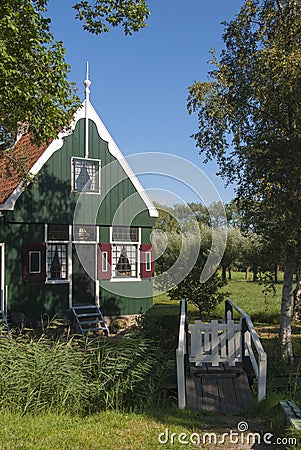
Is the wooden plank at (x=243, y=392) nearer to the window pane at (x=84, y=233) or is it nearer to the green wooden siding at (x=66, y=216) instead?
the green wooden siding at (x=66, y=216)

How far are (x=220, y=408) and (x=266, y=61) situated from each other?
22.7 ft

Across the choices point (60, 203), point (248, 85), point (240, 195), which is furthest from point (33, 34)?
Answer: point (60, 203)

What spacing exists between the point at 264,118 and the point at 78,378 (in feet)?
22.7

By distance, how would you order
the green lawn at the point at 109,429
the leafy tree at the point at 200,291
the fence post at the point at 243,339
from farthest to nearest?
the leafy tree at the point at 200,291 < the fence post at the point at 243,339 < the green lawn at the point at 109,429

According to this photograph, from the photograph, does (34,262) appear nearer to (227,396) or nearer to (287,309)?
(287,309)

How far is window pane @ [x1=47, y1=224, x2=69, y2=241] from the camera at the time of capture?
15992 millimetres

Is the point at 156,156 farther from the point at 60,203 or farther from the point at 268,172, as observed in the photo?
the point at 268,172

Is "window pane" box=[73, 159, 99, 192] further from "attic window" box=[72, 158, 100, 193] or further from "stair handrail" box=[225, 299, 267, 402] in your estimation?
"stair handrail" box=[225, 299, 267, 402]

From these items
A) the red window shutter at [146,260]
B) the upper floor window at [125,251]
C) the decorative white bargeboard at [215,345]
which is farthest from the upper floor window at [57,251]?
the decorative white bargeboard at [215,345]

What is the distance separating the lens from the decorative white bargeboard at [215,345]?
30.2 feet

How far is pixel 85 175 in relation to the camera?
16.7 meters

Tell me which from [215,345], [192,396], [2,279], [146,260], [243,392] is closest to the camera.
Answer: [192,396]

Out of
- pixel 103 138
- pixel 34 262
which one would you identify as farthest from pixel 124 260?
pixel 103 138

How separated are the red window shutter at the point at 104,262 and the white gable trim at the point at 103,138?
2100 mm
